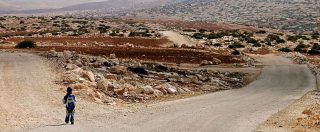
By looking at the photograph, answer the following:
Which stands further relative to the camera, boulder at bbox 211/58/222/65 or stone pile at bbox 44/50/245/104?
boulder at bbox 211/58/222/65

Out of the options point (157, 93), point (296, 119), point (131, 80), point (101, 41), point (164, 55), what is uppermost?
point (296, 119)

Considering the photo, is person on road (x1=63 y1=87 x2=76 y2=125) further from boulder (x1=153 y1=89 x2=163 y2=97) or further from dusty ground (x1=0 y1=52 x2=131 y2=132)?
boulder (x1=153 y1=89 x2=163 y2=97)

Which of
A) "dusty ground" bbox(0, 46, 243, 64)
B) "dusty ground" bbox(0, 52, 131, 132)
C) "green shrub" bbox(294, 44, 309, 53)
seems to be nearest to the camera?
"dusty ground" bbox(0, 52, 131, 132)

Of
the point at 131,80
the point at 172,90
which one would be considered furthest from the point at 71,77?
the point at 172,90

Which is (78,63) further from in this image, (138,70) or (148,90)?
(148,90)

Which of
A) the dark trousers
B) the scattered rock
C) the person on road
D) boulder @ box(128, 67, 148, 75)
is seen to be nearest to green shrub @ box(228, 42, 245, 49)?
boulder @ box(128, 67, 148, 75)

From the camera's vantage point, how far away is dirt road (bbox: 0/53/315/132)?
21969mm

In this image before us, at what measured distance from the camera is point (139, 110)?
26.5 metres

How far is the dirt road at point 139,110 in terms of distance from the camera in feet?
72.1

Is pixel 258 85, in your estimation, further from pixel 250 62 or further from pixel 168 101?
pixel 250 62

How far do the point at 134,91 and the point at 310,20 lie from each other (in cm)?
15412

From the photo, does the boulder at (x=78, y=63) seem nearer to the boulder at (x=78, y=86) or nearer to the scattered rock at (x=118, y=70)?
the scattered rock at (x=118, y=70)

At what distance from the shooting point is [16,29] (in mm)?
101688

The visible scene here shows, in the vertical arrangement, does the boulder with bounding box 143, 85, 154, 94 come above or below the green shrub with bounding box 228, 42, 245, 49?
above
